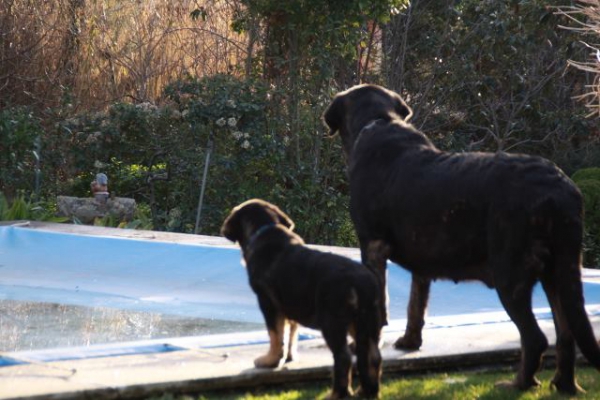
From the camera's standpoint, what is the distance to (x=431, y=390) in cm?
523

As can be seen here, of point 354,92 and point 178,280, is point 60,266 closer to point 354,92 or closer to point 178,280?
point 178,280

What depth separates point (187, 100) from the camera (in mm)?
12438

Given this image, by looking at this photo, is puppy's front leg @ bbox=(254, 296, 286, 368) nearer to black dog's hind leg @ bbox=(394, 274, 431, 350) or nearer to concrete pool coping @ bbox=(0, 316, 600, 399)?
concrete pool coping @ bbox=(0, 316, 600, 399)

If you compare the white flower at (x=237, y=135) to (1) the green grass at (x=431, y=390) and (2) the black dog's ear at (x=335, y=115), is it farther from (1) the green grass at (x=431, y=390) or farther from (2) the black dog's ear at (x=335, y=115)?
(1) the green grass at (x=431, y=390)

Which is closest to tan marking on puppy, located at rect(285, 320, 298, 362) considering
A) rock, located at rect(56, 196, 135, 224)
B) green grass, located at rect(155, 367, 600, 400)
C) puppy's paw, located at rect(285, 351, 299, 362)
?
puppy's paw, located at rect(285, 351, 299, 362)

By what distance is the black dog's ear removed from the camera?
622cm

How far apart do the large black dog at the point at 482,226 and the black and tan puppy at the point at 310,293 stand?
0.56 meters

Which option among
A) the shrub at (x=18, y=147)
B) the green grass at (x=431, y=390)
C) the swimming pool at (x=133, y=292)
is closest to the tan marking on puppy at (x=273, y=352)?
the green grass at (x=431, y=390)

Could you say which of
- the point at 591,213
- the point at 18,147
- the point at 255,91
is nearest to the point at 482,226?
the point at 591,213

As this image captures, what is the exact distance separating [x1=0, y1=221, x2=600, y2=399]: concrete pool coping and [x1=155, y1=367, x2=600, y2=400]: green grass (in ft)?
0.15

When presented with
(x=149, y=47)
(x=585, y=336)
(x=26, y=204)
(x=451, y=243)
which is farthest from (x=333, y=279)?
(x=149, y=47)

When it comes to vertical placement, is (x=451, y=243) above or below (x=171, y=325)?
above

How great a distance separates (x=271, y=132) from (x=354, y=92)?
6.21 meters

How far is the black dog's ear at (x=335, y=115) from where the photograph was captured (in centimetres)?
622
